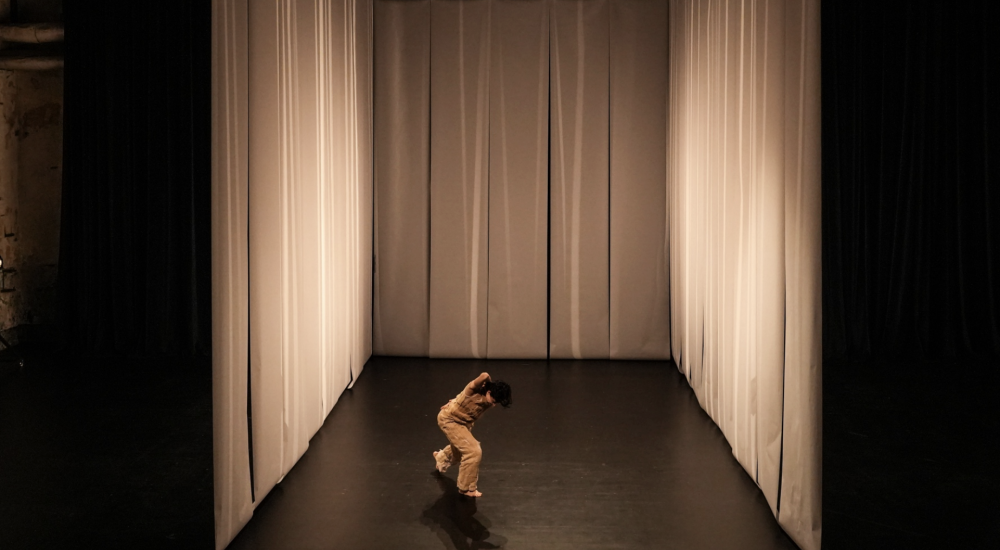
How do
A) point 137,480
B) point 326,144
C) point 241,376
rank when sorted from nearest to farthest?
point 241,376 → point 137,480 → point 326,144

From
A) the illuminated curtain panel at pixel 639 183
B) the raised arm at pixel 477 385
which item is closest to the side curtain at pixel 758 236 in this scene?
the illuminated curtain panel at pixel 639 183

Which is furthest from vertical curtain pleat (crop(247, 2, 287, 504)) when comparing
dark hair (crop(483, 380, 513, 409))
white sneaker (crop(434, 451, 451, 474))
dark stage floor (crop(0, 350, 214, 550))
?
dark hair (crop(483, 380, 513, 409))

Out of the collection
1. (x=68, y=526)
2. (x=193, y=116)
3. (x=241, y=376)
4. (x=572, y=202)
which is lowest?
(x=68, y=526)

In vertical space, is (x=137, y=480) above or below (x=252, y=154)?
below

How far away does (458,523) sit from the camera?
3.73m

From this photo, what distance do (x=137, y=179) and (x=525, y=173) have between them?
353cm

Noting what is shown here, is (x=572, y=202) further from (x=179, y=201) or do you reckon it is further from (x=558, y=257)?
(x=179, y=201)

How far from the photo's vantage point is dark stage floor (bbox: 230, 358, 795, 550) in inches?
142

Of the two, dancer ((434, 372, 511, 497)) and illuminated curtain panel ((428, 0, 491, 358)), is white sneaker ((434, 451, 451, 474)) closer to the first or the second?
dancer ((434, 372, 511, 497))

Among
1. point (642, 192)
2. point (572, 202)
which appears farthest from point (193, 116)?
point (642, 192)

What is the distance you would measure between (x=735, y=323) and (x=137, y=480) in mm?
3262

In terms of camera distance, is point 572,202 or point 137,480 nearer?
point 137,480
